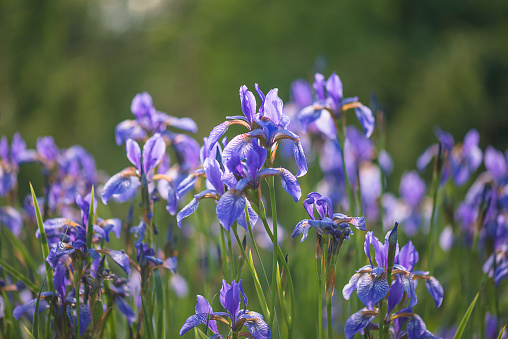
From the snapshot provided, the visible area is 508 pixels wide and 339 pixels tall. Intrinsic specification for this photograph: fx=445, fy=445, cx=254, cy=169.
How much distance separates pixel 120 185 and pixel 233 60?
164 inches

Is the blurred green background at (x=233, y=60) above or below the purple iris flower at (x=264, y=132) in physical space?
above

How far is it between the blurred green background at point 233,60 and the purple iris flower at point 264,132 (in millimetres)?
3491

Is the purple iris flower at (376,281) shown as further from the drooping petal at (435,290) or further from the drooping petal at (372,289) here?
the drooping petal at (435,290)

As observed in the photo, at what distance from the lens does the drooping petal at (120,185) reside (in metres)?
1.30

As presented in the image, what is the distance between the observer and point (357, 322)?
110 centimetres

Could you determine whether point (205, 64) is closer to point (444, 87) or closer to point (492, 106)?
point (444, 87)

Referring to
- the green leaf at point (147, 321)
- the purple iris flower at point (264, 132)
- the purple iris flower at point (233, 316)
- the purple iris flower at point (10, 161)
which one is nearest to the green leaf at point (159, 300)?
the green leaf at point (147, 321)

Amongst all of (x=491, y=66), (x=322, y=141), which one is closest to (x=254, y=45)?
(x=491, y=66)

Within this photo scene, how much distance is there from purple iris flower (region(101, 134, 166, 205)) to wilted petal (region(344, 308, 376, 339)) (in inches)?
27.2

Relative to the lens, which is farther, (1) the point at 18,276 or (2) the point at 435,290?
(1) the point at 18,276

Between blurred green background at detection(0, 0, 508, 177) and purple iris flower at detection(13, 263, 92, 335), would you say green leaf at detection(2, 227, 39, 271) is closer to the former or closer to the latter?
purple iris flower at detection(13, 263, 92, 335)

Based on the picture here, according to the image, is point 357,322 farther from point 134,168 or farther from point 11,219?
point 11,219

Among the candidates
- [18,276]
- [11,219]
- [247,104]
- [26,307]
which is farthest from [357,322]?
[11,219]

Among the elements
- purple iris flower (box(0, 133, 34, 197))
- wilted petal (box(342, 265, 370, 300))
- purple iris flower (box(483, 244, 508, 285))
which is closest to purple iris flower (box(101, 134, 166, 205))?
wilted petal (box(342, 265, 370, 300))
